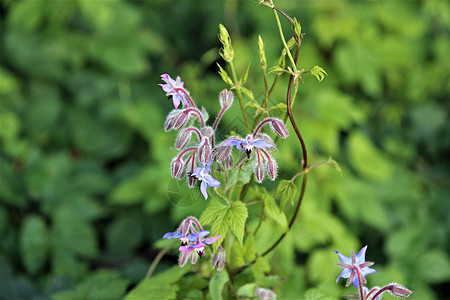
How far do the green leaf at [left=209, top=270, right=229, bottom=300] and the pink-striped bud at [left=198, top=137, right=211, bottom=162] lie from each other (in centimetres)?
39

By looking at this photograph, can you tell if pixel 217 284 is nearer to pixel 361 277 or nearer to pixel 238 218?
pixel 238 218

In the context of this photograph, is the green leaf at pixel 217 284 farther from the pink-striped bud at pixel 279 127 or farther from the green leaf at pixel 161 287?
the pink-striped bud at pixel 279 127

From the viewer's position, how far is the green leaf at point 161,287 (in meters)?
1.36

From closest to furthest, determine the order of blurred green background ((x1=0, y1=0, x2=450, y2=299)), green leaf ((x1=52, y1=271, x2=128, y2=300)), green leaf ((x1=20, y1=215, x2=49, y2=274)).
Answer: green leaf ((x1=52, y1=271, x2=128, y2=300)) < green leaf ((x1=20, y1=215, x2=49, y2=274)) < blurred green background ((x1=0, y1=0, x2=450, y2=299))

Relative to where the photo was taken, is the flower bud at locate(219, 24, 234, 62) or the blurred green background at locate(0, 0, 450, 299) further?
the blurred green background at locate(0, 0, 450, 299)

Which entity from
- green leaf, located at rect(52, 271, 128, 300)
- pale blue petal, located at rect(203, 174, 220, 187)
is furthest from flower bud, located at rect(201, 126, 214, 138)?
green leaf, located at rect(52, 271, 128, 300)

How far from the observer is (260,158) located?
1139 millimetres

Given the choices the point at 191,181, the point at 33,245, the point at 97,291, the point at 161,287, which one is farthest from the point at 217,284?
the point at 33,245

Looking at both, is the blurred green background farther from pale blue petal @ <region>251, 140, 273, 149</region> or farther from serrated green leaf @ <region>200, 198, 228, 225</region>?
pale blue petal @ <region>251, 140, 273, 149</region>

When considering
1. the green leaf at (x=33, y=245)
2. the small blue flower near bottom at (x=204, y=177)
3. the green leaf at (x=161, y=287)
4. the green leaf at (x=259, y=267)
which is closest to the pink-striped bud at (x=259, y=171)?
the small blue flower near bottom at (x=204, y=177)

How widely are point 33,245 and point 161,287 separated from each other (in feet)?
3.74

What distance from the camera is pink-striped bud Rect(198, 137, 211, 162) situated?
43.0 inches

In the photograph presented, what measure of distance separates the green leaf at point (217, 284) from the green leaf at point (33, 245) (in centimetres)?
129

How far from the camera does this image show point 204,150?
1093mm
